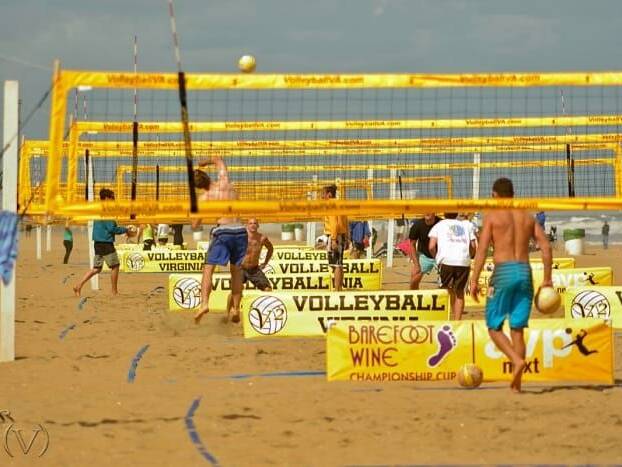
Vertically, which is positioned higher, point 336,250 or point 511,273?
point 336,250

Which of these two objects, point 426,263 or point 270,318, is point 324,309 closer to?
point 270,318

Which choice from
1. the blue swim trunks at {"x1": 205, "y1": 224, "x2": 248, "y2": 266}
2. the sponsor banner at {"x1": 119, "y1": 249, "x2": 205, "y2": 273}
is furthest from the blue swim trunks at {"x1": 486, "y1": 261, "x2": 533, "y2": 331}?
the sponsor banner at {"x1": 119, "y1": 249, "x2": 205, "y2": 273}

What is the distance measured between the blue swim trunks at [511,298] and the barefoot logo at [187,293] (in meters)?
6.98

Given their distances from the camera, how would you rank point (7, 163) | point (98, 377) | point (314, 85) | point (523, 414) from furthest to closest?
point (7, 163) < point (98, 377) < point (314, 85) < point (523, 414)

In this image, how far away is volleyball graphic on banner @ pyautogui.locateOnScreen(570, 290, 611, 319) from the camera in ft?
42.0

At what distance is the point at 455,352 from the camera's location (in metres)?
9.12

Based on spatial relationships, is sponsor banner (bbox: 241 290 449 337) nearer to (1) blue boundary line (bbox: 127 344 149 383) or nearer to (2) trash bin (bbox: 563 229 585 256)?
(1) blue boundary line (bbox: 127 344 149 383)

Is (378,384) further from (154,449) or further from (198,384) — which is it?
(154,449)

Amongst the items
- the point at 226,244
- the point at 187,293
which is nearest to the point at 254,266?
the point at 187,293

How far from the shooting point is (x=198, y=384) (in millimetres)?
9023

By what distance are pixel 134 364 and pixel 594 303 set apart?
557cm

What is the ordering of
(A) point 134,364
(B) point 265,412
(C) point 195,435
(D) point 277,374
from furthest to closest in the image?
(A) point 134,364, (D) point 277,374, (B) point 265,412, (C) point 195,435

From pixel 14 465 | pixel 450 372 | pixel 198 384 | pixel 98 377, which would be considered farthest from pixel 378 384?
pixel 14 465

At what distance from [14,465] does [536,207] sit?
14.5 ft
